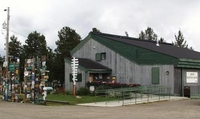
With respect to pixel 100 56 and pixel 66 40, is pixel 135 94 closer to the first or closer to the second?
pixel 100 56

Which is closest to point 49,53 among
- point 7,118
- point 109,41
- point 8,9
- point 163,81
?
point 8,9

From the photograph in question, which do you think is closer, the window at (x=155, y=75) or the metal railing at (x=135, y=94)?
the metal railing at (x=135, y=94)

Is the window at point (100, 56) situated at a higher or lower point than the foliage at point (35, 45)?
lower

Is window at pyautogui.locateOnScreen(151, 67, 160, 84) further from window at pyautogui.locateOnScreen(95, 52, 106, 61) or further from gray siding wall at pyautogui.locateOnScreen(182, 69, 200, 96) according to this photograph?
window at pyautogui.locateOnScreen(95, 52, 106, 61)

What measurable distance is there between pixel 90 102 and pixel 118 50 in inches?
397

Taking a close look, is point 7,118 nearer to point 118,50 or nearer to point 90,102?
point 90,102

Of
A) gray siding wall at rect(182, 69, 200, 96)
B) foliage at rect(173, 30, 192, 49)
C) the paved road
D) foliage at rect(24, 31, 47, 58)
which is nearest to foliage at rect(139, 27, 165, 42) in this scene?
foliage at rect(173, 30, 192, 49)

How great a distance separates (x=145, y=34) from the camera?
6203 centimetres

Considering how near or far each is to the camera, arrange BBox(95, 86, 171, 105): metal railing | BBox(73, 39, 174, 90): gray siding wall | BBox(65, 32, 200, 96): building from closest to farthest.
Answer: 1. BBox(95, 86, 171, 105): metal railing
2. BBox(65, 32, 200, 96): building
3. BBox(73, 39, 174, 90): gray siding wall

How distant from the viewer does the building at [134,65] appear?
2673 centimetres

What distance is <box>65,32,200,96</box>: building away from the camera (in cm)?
2673

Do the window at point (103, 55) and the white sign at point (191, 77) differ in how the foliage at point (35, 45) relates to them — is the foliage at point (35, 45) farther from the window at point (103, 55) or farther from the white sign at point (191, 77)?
the white sign at point (191, 77)

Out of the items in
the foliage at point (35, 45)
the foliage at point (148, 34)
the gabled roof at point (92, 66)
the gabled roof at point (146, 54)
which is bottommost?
the gabled roof at point (92, 66)

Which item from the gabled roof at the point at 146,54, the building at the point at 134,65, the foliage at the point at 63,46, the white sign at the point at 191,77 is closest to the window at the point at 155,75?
the building at the point at 134,65
